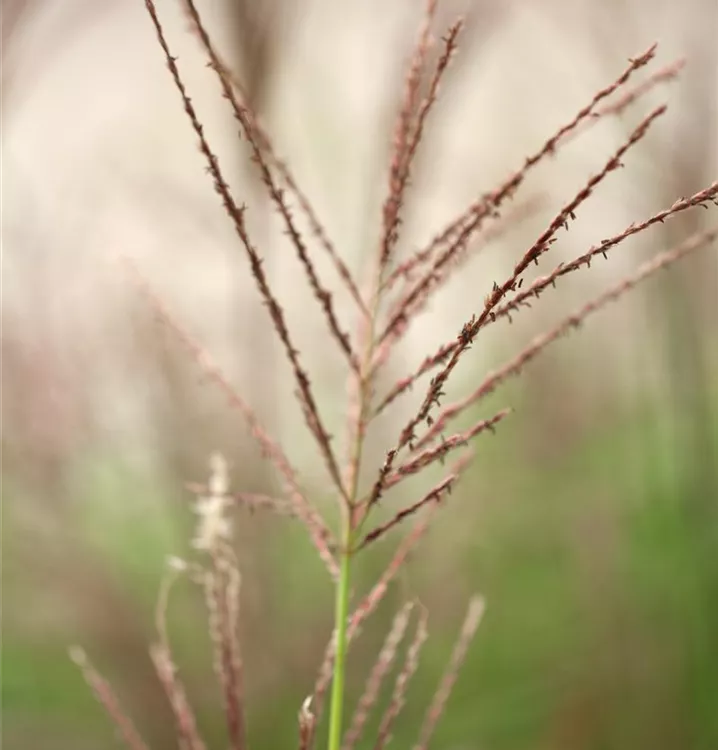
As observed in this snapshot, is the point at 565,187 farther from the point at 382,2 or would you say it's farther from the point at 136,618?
the point at 136,618

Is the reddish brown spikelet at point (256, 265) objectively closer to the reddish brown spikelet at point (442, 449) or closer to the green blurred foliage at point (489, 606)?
the reddish brown spikelet at point (442, 449)

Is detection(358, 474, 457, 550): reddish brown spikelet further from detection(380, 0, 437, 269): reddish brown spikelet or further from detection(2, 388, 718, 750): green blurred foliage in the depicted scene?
detection(2, 388, 718, 750): green blurred foliage

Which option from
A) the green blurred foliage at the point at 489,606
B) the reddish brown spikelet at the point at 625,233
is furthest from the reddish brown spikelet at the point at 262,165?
the green blurred foliage at the point at 489,606

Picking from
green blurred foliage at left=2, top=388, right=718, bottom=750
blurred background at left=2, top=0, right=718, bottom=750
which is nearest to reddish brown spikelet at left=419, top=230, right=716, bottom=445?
blurred background at left=2, top=0, right=718, bottom=750

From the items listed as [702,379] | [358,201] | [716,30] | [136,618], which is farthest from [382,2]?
[136,618]

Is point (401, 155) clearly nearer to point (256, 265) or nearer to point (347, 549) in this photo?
point (256, 265)

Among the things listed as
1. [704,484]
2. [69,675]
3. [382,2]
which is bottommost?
[704,484]
